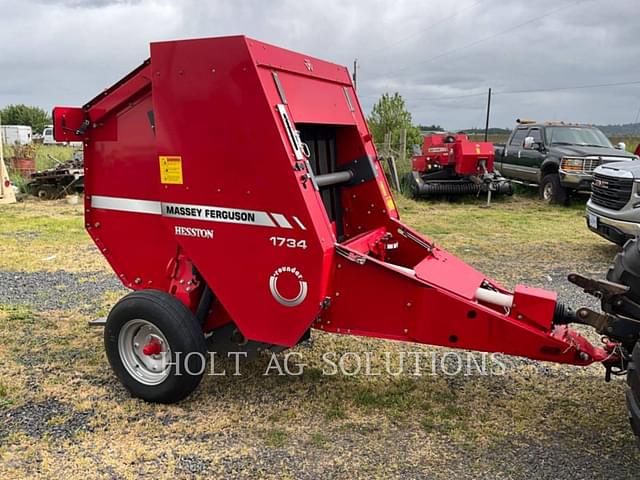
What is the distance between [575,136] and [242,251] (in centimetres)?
1184

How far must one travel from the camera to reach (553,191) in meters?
12.6

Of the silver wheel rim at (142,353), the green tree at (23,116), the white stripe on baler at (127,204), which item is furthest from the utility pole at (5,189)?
the green tree at (23,116)

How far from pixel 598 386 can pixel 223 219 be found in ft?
8.68

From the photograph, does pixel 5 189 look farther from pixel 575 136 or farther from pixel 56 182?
pixel 575 136

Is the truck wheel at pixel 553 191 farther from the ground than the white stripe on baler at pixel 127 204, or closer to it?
closer to it

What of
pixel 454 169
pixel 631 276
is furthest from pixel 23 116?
pixel 631 276

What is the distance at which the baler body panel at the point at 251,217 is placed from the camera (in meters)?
2.98

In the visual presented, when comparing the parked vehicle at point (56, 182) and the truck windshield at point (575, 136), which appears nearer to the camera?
the truck windshield at point (575, 136)

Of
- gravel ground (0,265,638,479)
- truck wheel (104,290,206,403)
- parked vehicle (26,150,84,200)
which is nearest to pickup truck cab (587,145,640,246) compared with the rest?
gravel ground (0,265,638,479)

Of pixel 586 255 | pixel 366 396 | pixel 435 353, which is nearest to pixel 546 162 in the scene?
pixel 586 255

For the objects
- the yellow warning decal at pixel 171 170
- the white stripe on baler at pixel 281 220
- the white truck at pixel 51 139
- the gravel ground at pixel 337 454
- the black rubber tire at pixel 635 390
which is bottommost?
the gravel ground at pixel 337 454

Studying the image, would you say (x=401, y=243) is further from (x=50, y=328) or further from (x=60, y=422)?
(x=50, y=328)

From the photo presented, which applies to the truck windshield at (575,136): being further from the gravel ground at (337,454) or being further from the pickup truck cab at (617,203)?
the gravel ground at (337,454)

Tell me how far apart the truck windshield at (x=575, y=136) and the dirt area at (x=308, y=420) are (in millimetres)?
10089
